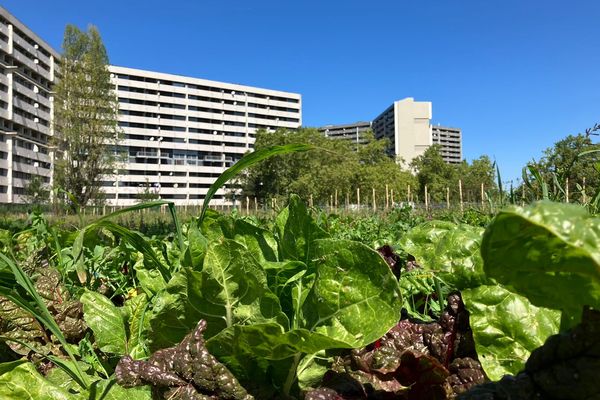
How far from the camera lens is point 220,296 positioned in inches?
24.8

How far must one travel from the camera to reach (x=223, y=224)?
833 mm

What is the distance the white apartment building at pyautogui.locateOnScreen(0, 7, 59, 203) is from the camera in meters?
55.6

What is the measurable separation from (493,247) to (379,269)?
0.59ft

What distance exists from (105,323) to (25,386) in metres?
0.23

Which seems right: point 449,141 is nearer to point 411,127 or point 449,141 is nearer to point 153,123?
point 411,127

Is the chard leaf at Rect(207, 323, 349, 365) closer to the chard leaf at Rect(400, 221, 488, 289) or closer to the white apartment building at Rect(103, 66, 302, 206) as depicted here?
the chard leaf at Rect(400, 221, 488, 289)

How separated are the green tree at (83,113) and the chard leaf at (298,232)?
135ft

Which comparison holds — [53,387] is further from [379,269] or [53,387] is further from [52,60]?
[52,60]

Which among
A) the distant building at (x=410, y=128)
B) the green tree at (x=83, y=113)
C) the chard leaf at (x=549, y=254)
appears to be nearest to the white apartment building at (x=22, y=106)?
the green tree at (x=83, y=113)

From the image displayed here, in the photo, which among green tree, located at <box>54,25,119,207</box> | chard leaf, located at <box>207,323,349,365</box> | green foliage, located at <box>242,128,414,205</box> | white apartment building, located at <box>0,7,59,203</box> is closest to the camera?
chard leaf, located at <box>207,323,349,365</box>

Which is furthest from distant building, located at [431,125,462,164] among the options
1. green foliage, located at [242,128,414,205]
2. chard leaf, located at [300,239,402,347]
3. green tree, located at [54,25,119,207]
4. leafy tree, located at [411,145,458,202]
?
chard leaf, located at [300,239,402,347]

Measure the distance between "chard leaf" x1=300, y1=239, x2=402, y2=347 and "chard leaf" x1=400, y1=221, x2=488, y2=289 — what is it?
0.28 m

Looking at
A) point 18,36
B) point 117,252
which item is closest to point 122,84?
point 18,36

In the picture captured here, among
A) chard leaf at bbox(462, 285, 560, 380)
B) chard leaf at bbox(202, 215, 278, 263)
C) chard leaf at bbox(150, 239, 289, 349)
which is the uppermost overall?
chard leaf at bbox(202, 215, 278, 263)
